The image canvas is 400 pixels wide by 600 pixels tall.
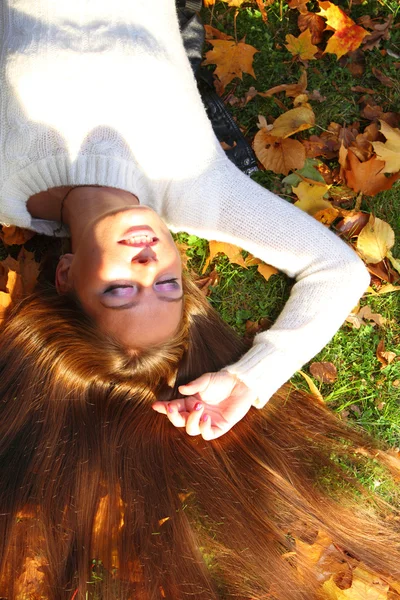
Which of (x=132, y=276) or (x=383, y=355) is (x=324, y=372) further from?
(x=132, y=276)

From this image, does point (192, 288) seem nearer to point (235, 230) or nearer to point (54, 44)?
point (235, 230)

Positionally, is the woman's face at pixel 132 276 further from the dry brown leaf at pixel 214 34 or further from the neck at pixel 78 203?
the dry brown leaf at pixel 214 34

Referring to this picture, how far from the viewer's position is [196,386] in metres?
2.66

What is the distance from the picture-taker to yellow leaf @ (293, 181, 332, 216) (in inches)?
134

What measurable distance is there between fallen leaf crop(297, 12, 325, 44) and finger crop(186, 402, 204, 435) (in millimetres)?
2424

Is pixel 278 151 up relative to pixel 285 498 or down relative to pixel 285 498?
up

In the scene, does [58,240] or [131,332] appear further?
[58,240]

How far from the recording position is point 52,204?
3031 mm

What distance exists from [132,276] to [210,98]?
160 centimetres

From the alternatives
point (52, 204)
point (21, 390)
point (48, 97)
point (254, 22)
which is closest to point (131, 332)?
point (21, 390)

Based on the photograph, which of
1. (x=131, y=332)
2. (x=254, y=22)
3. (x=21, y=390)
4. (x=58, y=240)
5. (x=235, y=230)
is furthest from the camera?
(x=254, y=22)

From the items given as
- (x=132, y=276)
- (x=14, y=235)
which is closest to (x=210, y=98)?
(x=14, y=235)

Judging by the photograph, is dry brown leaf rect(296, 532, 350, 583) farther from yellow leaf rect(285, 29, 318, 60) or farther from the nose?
yellow leaf rect(285, 29, 318, 60)

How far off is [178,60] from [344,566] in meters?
2.60
